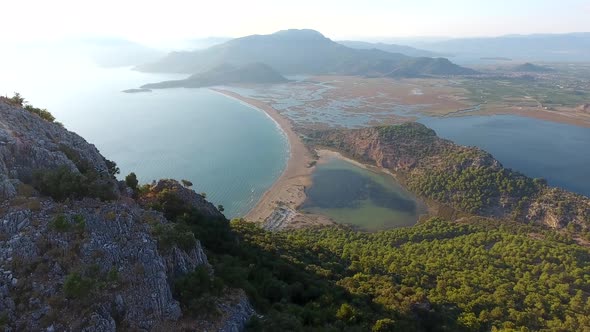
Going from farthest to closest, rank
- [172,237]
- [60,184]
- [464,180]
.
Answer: [464,180] < [60,184] < [172,237]

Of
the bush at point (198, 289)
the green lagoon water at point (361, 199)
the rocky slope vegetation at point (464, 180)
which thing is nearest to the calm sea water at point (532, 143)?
the rocky slope vegetation at point (464, 180)

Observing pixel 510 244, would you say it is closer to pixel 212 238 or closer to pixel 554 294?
pixel 554 294

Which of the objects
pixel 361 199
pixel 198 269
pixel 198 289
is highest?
pixel 198 269

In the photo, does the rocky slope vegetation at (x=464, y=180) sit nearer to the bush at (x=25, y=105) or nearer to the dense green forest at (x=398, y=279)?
the dense green forest at (x=398, y=279)

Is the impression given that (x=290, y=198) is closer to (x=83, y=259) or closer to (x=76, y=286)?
(x=83, y=259)

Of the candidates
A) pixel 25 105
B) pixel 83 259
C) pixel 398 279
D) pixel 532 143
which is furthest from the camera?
pixel 532 143

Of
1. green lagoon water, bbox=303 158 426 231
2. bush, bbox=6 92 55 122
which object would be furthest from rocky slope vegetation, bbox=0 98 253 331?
green lagoon water, bbox=303 158 426 231

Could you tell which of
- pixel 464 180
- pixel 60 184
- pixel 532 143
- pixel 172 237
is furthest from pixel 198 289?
pixel 532 143

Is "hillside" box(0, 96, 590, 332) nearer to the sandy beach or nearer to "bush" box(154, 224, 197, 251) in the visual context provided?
"bush" box(154, 224, 197, 251)
